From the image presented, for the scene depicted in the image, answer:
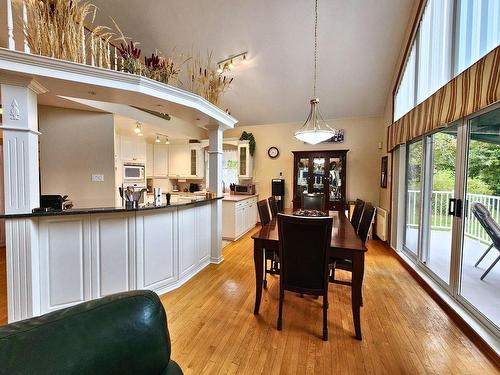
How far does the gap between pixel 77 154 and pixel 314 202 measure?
3.94 m

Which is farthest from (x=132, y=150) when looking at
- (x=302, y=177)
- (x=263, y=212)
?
(x=302, y=177)

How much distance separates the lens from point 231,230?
15.0ft

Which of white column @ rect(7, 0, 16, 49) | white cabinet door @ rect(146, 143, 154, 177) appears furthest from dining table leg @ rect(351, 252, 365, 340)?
white cabinet door @ rect(146, 143, 154, 177)

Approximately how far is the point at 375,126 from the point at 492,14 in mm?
3259

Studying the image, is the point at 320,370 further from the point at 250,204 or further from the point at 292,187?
the point at 292,187

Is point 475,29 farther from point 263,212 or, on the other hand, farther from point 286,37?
point 263,212

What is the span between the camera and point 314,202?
3.90 m

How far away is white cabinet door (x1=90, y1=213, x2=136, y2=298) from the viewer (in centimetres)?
222

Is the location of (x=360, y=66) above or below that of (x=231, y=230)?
above

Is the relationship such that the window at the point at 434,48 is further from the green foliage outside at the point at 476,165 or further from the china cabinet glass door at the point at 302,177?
the china cabinet glass door at the point at 302,177

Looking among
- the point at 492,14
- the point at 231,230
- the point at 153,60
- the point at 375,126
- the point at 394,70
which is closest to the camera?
the point at 492,14

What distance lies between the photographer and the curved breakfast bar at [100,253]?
1.99 m

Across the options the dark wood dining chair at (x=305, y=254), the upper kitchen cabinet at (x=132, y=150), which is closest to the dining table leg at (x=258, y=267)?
the dark wood dining chair at (x=305, y=254)

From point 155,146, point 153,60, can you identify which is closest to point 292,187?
point 155,146
